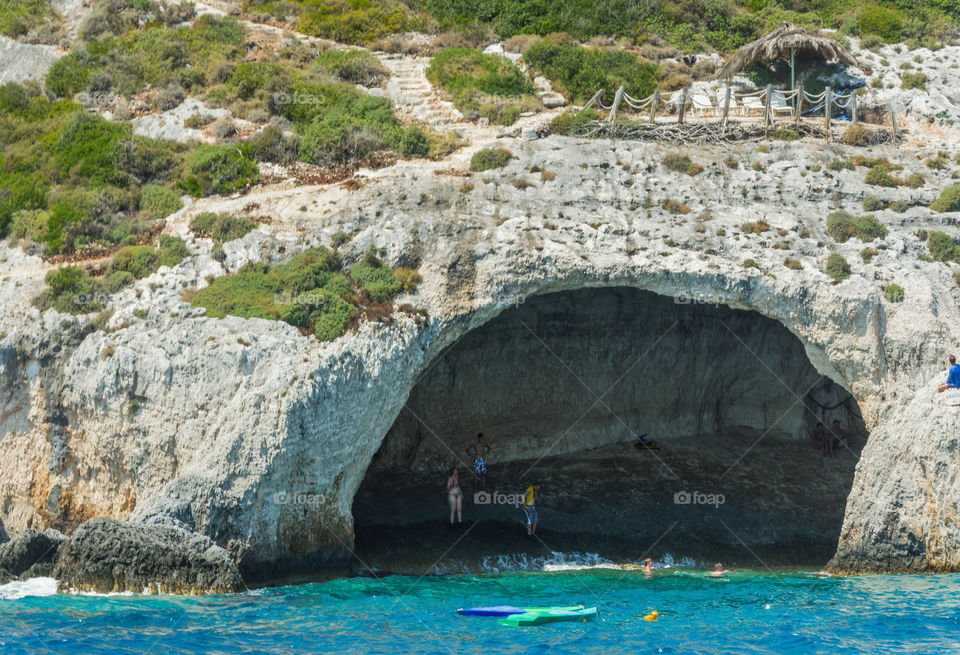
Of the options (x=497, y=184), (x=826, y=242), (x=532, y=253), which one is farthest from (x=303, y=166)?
(x=826, y=242)

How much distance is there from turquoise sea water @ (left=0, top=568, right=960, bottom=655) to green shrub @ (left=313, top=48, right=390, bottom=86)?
74.4 ft

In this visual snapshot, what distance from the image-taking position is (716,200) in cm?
2906

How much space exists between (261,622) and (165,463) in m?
6.13

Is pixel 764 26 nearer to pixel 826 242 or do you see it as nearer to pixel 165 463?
pixel 826 242

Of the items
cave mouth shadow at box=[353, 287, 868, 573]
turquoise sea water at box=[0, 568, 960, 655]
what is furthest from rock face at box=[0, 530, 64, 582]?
cave mouth shadow at box=[353, 287, 868, 573]

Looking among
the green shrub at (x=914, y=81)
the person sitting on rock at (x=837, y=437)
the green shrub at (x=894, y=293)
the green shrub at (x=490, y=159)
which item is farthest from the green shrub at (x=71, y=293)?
the green shrub at (x=914, y=81)

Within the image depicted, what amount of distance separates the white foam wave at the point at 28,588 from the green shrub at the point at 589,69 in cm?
2579

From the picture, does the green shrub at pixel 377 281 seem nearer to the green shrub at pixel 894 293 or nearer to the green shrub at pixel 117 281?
the green shrub at pixel 117 281

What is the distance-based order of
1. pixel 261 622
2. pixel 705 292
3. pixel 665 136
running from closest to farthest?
1. pixel 261 622
2. pixel 705 292
3. pixel 665 136

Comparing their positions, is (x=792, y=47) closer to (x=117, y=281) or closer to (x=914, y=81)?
(x=914, y=81)

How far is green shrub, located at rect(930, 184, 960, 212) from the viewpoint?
28531 millimetres

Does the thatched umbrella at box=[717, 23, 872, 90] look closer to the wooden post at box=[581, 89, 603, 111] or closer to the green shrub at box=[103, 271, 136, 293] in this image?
the wooden post at box=[581, 89, 603, 111]

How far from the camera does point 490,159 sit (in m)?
30.4

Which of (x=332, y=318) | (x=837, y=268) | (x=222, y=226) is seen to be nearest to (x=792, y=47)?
(x=837, y=268)
